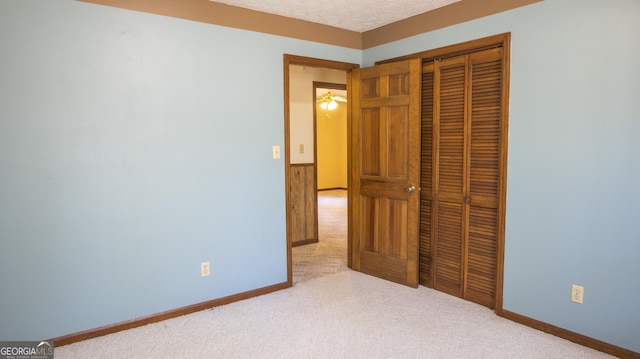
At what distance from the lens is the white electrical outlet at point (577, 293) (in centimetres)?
248

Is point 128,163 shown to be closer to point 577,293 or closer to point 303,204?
point 303,204

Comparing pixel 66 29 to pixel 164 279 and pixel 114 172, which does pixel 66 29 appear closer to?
pixel 114 172

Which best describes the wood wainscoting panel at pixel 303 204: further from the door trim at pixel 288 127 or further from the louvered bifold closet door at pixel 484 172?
the louvered bifold closet door at pixel 484 172

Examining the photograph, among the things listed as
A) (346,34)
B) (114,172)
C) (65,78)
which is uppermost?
(346,34)

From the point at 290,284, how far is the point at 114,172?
70.4 inches

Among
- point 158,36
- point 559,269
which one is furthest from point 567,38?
point 158,36

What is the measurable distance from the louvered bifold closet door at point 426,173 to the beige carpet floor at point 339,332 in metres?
0.24

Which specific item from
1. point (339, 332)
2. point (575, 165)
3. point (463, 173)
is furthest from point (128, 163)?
point (575, 165)

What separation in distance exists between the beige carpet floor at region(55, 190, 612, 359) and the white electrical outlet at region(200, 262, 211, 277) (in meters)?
0.30

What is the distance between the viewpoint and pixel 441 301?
125 inches

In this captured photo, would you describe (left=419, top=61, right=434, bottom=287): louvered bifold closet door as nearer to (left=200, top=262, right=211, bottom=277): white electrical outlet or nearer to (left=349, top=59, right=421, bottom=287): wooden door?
(left=349, top=59, right=421, bottom=287): wooden door

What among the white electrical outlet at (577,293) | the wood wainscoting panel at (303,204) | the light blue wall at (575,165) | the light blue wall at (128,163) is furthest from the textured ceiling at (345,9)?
the white electrical outlet at (577,293)

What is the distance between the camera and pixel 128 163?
8.88ft

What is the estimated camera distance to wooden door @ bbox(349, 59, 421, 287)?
3393mm
